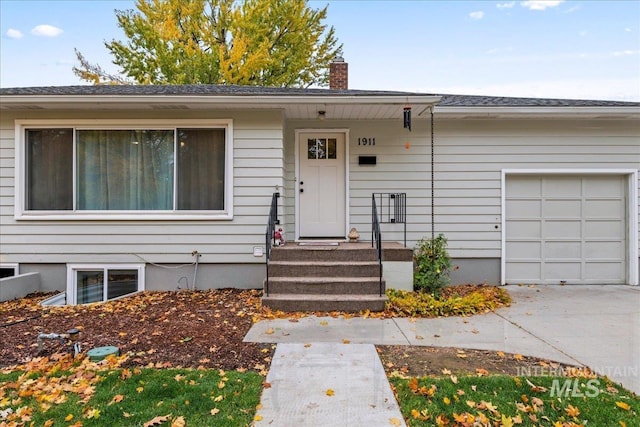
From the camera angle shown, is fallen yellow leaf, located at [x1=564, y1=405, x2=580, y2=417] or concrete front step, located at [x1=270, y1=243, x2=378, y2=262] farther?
concrete front step, located at [x1=270, y1=243, x2=378, y2=262]

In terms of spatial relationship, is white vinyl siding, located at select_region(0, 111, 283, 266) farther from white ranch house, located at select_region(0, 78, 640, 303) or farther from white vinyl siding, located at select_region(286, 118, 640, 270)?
white vinyl siding, located at select_region(286, 118, 640, 270)

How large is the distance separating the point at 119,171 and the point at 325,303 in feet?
13.0

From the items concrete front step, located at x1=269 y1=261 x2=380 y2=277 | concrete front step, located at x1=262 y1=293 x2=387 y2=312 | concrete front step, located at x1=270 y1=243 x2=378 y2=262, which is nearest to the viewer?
concrete front step, located at x1=262 y1=293 x2=387 y2=312

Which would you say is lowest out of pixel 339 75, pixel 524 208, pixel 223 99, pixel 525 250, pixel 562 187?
pixel 525 250

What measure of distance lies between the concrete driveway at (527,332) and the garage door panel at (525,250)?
4.99ft

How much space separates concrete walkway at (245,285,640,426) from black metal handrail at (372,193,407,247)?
89.0 inches

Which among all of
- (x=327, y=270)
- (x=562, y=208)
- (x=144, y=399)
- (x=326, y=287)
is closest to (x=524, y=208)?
(x=562, y=208)

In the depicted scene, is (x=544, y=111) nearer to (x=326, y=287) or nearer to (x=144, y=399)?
(x=326, y=287)

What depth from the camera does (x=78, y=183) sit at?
611 cm

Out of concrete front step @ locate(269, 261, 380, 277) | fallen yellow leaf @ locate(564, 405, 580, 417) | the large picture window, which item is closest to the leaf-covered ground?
concrete front step @ locate(269, 261, 380, 277)

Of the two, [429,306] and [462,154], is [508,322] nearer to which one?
[429,306]

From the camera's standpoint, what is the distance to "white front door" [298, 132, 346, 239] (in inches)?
269

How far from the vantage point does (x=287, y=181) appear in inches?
265

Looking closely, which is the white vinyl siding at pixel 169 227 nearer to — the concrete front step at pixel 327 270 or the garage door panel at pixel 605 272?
the concrete front step at pixel 327 270
